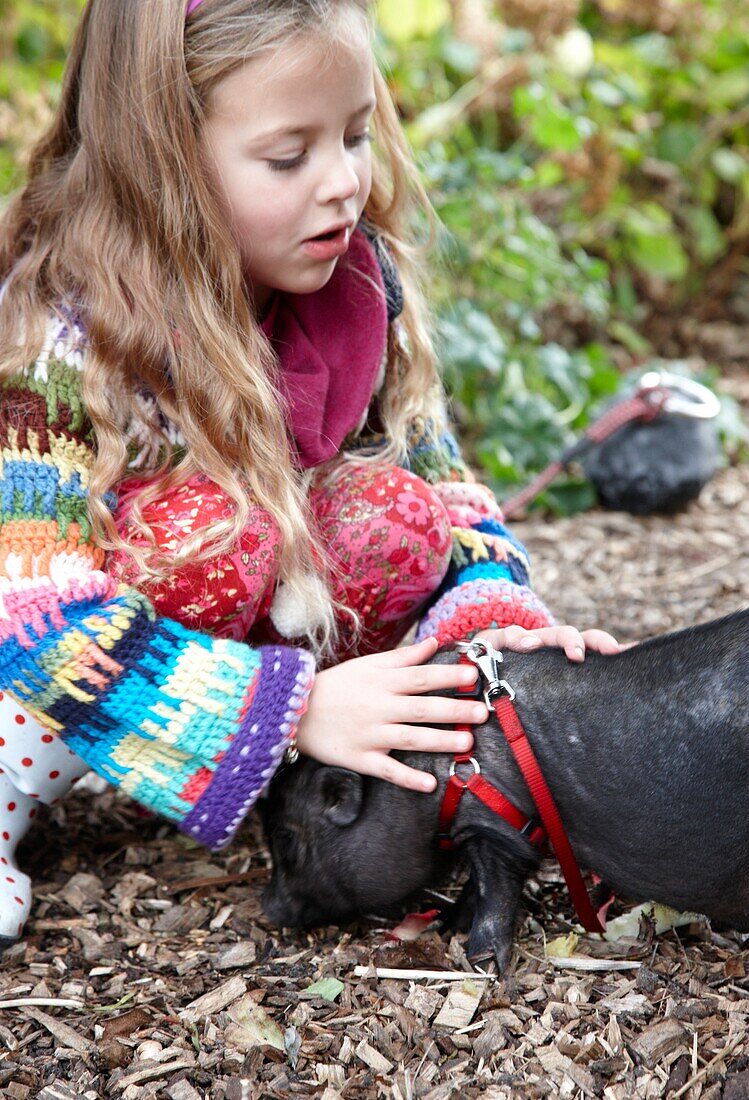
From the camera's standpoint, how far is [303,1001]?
1.98 metres

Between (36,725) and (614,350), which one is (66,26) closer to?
(614,350)

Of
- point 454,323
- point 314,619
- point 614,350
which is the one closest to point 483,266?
point 454,323

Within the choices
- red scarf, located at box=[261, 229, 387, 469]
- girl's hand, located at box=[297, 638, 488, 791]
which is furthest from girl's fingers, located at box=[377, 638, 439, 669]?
red scarf, located at box=[261, 229, 387, 469]

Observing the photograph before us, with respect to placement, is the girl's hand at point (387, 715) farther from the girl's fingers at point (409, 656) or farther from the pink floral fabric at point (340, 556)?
the pink floral fabric at point (340, 556)

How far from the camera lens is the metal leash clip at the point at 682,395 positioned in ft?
13.1

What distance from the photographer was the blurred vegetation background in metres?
4.18

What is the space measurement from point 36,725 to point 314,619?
54 centimetres

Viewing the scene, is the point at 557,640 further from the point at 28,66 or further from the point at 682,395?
the point at 28,66

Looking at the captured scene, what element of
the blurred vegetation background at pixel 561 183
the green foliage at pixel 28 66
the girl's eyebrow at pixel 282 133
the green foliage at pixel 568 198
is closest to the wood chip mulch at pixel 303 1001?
the girl's eyebrow at pixel 282 133

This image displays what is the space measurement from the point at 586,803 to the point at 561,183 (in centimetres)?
390

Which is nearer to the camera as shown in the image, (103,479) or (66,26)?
(103,479)

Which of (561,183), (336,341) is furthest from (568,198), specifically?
(336,341)

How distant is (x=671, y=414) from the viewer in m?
4.04

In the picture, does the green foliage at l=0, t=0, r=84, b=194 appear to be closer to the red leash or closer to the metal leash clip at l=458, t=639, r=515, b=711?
the red leash
